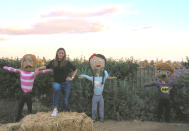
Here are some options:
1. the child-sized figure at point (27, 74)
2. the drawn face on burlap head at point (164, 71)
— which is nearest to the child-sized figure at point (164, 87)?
the drawn face on burlap head at point (164, 71)

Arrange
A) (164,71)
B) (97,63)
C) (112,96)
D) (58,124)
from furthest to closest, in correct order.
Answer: (164,71), (112,96), (97,63), (58,124)

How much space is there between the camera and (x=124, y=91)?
21.4 ft

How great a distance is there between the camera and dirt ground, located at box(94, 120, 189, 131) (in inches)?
231

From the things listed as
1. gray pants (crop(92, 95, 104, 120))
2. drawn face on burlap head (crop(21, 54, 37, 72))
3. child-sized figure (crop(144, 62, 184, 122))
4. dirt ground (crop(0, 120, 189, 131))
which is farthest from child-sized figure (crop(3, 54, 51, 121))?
child-sized figure (crop(144, 62, 184, 122))

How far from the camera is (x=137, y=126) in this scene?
19.8 feet

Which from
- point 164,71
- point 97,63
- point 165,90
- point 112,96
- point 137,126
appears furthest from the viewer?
point 164,71

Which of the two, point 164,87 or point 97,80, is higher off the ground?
point 97,80

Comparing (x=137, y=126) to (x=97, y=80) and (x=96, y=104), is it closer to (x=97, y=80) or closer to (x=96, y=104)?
(x=96, y=104)

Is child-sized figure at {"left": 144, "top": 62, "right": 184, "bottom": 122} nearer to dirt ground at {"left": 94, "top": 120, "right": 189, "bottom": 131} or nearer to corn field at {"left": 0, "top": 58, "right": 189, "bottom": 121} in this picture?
corn field at {"left": 0, "top": 58, "right": 189, "bottom": 121}

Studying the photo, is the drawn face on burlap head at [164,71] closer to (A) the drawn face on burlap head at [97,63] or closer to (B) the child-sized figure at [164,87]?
(B) the child-sized figure at [164,87]

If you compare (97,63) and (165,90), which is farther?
(165,90)

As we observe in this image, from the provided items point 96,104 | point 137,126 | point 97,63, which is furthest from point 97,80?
point 137,126

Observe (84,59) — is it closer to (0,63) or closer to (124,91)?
(124,91)

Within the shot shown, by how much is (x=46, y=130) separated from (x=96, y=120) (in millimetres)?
1927
